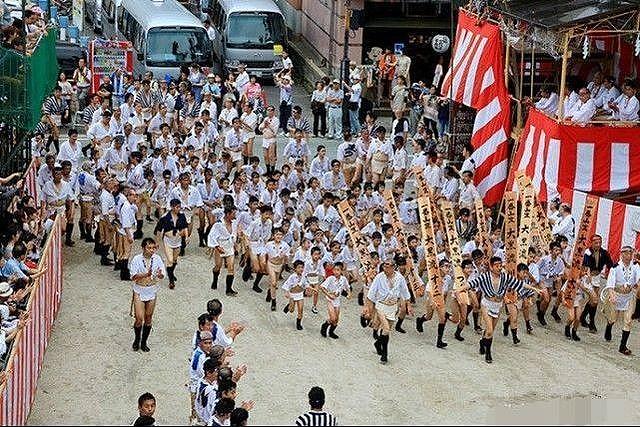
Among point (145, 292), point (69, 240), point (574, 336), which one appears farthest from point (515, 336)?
point (69, 240)

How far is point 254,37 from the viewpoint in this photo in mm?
33719

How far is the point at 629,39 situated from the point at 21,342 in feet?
39.9

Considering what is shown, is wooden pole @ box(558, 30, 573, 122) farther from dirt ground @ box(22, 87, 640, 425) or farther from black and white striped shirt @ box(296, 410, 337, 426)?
black and white striped shirt @ box(296, 410, 337, 426)

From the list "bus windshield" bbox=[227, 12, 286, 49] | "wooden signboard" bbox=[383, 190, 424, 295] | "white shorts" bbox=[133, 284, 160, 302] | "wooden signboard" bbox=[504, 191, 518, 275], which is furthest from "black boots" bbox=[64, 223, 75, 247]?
"bus windshield" bbox=[227, 12, 286, 49]

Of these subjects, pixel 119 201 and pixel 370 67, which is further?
pixel 370 67

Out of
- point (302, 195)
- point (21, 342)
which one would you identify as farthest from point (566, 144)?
point (21, 342)

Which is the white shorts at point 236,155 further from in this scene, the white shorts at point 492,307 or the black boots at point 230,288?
the white shorts at point 492,307

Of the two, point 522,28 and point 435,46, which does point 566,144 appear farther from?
point 435,46

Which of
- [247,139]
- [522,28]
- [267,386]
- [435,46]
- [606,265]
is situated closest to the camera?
[267,386]

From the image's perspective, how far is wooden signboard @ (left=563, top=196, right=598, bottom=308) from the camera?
720 inches

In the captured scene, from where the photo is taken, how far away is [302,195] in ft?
69.8

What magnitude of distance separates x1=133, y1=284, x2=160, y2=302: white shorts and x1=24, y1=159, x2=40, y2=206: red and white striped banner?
12.3 ft

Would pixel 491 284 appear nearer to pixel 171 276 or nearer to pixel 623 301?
pixel 623 301

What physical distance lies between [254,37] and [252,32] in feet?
0.52
